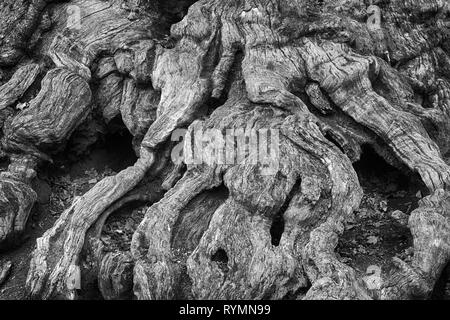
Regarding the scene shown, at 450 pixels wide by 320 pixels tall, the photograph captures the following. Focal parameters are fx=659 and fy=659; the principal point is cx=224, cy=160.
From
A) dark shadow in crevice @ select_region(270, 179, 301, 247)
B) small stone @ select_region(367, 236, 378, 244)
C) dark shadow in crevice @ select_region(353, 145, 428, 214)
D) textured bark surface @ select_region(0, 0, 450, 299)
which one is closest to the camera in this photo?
textured bark surface @ select_region(0, 0, 450, 299)

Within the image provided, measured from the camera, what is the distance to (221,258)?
7879 mm

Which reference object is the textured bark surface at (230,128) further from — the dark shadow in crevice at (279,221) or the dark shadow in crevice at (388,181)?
the dark shadow in crevice at (388,181)

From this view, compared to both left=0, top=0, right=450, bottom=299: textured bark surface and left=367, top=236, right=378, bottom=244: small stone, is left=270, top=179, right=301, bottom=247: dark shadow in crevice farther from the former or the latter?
left=367, top=236, right=378, bottom=244: small stone

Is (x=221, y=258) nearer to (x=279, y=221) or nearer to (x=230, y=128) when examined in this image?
(x=279, y=221)

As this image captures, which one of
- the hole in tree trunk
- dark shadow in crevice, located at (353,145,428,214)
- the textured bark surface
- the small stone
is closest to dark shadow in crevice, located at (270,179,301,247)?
the textured bark surface

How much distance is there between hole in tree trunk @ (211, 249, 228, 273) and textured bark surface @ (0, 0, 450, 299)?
0.02 meters

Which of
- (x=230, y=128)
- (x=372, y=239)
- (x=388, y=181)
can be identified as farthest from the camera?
(x=388, y=181)

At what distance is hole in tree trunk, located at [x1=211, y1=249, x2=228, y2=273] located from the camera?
25.5 feet

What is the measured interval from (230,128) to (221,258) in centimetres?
186

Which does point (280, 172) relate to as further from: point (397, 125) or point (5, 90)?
point (5, 90)

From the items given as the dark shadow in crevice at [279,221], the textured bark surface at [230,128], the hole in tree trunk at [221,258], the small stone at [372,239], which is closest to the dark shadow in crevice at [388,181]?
the textured bark surface at [230,128]

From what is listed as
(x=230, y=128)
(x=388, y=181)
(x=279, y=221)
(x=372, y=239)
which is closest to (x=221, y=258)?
(x=279, y=221)

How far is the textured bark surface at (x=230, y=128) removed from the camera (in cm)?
773

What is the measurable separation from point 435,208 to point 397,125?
1439 millimetres
